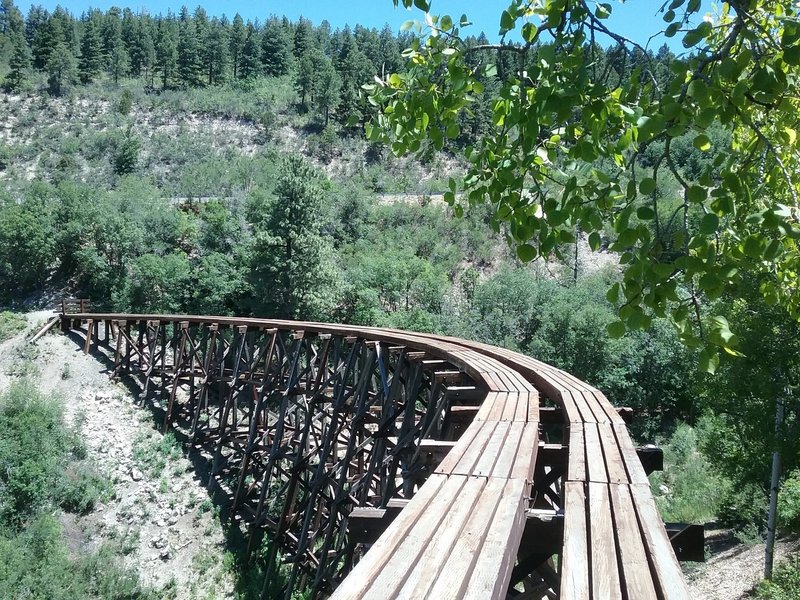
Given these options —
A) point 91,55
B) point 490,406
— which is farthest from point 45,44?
point 490,406

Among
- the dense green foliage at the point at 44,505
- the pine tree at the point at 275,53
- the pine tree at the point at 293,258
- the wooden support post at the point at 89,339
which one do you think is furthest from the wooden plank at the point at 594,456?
the pine tree at the point at 275,53

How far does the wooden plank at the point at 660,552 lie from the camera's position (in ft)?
4.72

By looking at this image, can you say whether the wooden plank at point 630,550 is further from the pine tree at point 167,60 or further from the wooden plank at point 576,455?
the pine tree at point 167,60

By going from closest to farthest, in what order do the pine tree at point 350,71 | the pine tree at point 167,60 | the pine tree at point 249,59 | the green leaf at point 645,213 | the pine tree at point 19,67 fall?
the green leaf at point 645,213 → the pine tree at point 19,67 → the pine tree at point 350,71 → the pine tree at point 167,60 → the pine tree at point 249,59

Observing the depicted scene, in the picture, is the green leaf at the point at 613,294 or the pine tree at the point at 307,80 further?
the pine tree at the point at 307,80

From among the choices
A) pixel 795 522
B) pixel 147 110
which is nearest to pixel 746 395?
pixel 795 522

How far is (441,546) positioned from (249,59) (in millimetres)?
85439

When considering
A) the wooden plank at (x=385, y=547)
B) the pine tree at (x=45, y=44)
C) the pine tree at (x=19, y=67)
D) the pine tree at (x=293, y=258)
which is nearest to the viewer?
the wooden plank at (x=385, y=547)

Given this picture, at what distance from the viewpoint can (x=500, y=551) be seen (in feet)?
5.22

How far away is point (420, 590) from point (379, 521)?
1359 mm

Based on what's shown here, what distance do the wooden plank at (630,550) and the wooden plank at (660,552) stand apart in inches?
0.8

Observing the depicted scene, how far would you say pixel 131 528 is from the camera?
40.4ft

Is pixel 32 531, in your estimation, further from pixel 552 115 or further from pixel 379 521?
pixel 552 115

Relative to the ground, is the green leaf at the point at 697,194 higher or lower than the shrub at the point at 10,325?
higher
